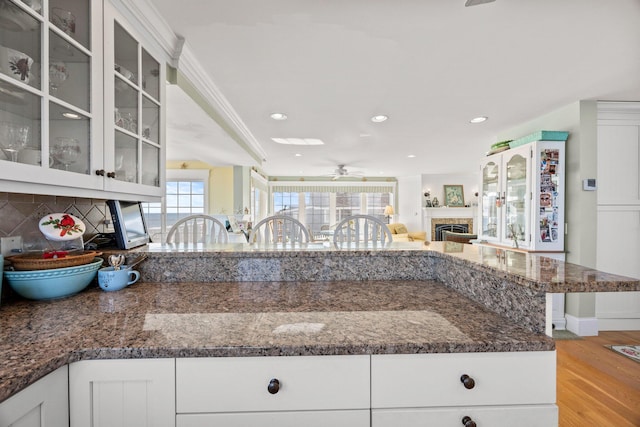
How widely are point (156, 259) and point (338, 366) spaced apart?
1004mm

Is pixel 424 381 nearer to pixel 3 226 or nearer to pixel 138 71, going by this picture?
pixel 3 226

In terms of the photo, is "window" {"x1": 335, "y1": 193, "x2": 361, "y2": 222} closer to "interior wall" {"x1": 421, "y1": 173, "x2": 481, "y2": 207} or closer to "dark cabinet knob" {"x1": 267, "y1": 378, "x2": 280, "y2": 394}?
"interior wall" {"x1": 421, "y1": 173, "x2": 481, "y2": 207}

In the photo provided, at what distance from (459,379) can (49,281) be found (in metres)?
1.35

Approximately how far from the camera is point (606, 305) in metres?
2.83

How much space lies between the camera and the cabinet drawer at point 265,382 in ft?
2.26

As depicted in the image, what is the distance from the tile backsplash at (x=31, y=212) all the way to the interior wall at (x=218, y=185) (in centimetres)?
409

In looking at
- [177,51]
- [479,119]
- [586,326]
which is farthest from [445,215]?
[177,51]

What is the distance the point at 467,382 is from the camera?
0.70 m

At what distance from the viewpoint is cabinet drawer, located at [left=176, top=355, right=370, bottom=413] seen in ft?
2.26

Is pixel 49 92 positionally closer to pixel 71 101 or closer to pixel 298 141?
pixel 71 101

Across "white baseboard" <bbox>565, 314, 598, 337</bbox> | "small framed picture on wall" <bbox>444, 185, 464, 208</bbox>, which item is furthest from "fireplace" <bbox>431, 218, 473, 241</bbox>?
"white baseboard" <bbox>565, 314, 598, 337</bbox>

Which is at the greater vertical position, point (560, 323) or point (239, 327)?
point (239, 327)

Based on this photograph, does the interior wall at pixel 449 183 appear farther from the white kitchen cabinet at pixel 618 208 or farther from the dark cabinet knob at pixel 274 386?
the dark cabinet knob at pixel 274 386

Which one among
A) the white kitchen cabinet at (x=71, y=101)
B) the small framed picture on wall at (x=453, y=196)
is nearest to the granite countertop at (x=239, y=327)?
Answer: the white kitchen cabinet at (x=71, y=101)
